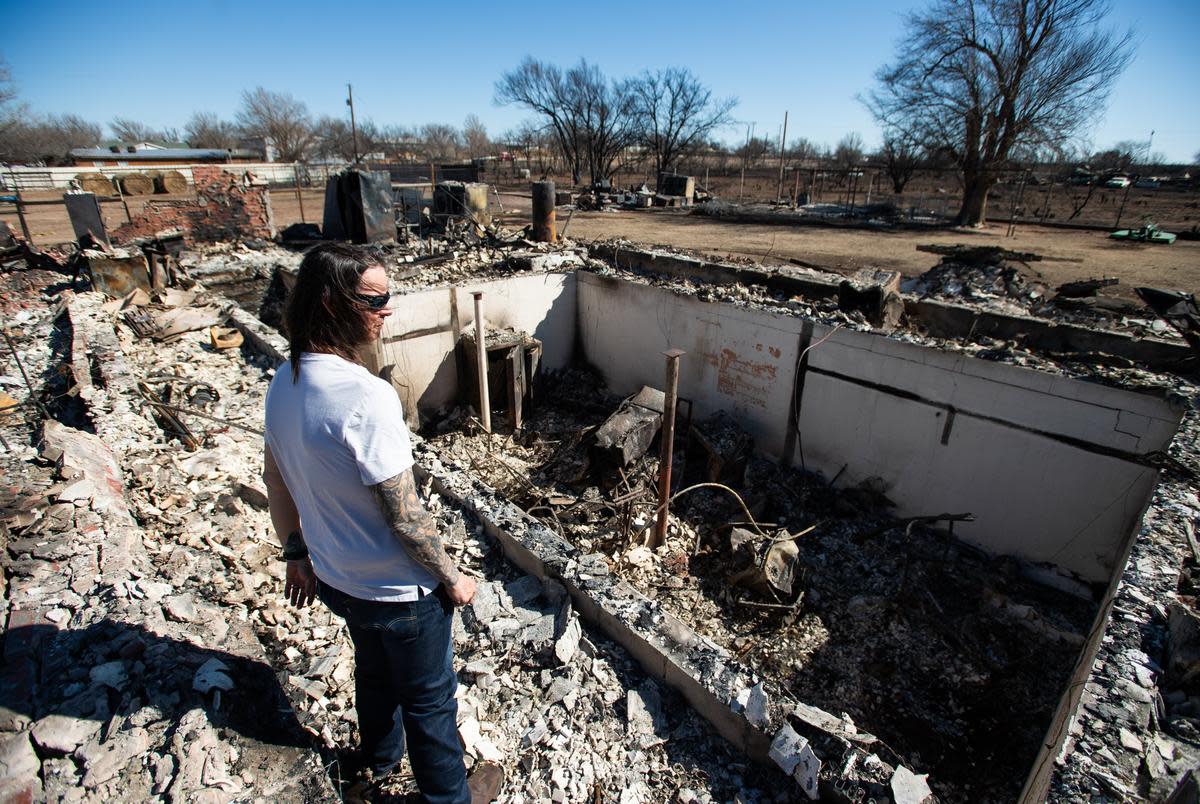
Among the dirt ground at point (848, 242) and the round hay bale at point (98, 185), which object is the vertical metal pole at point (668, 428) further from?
the round hay bale at point (98, 185)

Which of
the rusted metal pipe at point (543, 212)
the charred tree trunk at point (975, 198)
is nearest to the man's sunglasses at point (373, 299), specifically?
the rusted metal pipe at point (543, 212)

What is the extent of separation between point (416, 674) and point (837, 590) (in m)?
4.14

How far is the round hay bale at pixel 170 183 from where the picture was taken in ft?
70.6

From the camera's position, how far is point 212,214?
35.5 feet

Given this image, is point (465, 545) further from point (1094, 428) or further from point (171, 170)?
point (171, 170)

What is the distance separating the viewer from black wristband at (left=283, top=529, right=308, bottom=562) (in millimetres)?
1875

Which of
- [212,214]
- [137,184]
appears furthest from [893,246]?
[137,184]

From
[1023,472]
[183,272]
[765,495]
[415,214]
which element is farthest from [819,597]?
[415,214]

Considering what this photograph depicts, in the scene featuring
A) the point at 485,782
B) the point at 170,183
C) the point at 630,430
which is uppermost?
the point at 170,183

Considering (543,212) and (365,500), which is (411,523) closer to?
(365,500)

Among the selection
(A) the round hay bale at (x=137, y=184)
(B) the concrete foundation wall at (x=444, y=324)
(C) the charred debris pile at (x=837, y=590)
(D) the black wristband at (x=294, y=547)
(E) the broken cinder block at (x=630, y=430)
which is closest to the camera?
(D) the black wristband at (x=294, y=547)

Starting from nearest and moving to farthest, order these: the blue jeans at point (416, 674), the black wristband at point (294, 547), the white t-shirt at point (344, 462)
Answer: the white t-shirt at point (344, 462) → the blue jeans at point (416, 674) → the black wristband at point (294, 547)

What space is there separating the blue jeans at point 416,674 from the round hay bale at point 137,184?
26.7 m

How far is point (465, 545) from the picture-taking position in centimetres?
344
